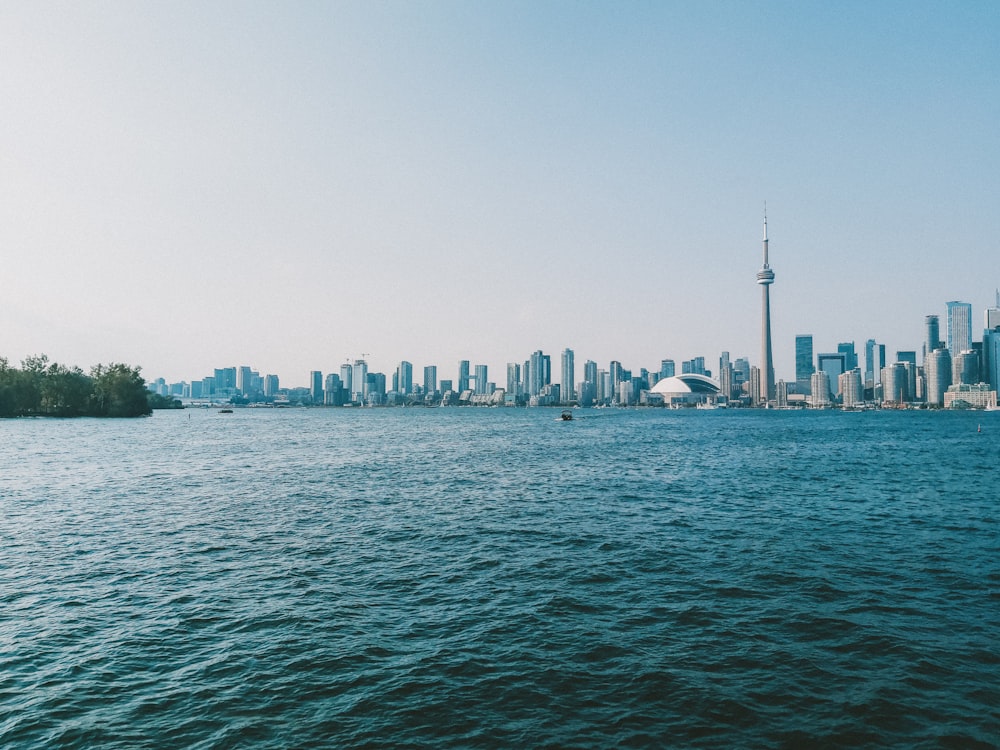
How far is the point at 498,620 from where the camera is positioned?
2567 centimetres

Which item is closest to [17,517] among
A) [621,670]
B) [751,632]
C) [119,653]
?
[119,653]

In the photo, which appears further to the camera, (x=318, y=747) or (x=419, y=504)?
(x=419, y=504)

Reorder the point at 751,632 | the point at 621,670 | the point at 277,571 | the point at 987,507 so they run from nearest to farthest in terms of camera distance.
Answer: the point at 621,670 → the point at 751,632 → the point at 277,571 → the point at 987,507

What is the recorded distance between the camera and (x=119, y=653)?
73.1 ft

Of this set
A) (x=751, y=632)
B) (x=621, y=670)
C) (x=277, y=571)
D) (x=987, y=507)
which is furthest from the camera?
(x=987, y=507)

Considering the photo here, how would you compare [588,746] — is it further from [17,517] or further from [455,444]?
[455,444]

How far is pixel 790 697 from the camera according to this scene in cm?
Result: 1903

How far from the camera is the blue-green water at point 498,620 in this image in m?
17.7

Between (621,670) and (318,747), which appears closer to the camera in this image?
(318,747)

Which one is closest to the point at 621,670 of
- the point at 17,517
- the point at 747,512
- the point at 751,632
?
the point at 751,632

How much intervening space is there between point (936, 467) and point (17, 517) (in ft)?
353

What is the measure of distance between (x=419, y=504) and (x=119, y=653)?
107 feet

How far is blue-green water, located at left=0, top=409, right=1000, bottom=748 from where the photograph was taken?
17.7 m

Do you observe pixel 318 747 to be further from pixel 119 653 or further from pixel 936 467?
pixel 936 467
